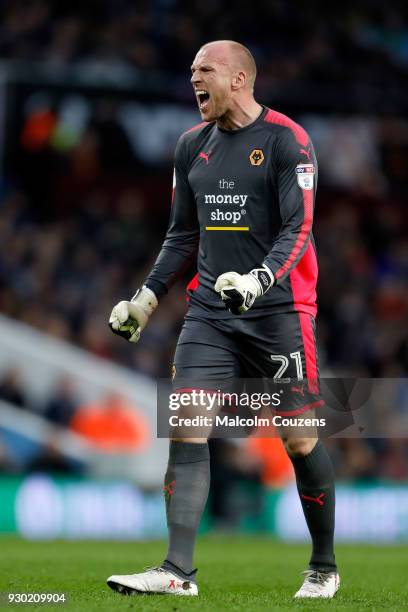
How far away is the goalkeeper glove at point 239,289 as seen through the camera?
4875mm

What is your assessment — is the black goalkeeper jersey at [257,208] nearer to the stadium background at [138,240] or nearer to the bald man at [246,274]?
the bald man at [246,274]

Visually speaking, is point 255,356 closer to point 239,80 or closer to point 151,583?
point 151,583

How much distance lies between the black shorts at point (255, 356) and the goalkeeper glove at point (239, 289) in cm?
32

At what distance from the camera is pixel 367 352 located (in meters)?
15.3

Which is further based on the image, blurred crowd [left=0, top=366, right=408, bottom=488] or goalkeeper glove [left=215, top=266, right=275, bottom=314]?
blurred crowd [left=0, top=366, right=408, bottom=488]

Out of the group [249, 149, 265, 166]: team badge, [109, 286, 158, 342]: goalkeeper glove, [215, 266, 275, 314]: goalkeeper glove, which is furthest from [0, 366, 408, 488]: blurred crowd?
[215, 266, 275, 314]: goalkeeper glove

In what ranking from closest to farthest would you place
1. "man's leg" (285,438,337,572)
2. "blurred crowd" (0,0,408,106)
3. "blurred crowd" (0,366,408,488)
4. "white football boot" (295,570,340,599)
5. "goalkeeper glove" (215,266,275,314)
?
"goalkeeper glove" (215,266,275,314) → "white football boot" (295,570,340,599) → "man's leg" (285,438,337,572) → "blurred crowd" (0,366,408,488) → "blurred crowd" (0,0,408,106)

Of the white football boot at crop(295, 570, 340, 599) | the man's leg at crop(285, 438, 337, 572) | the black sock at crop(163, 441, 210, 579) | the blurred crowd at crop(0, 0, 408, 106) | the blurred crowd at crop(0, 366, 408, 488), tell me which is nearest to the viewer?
the black sock at crop(163, 441, 210, 579)

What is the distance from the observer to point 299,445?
524 centimetres

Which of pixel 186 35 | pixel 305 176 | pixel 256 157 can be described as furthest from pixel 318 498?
pixel 186 35

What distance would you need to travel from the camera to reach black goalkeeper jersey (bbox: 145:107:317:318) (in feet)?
17.2

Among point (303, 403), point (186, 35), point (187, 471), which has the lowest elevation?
point (187, 471)

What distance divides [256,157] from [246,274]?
54 cm

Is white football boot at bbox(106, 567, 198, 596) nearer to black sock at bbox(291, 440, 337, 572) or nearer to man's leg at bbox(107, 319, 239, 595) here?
man's leg at bbox(107, 319, 239, 595)
